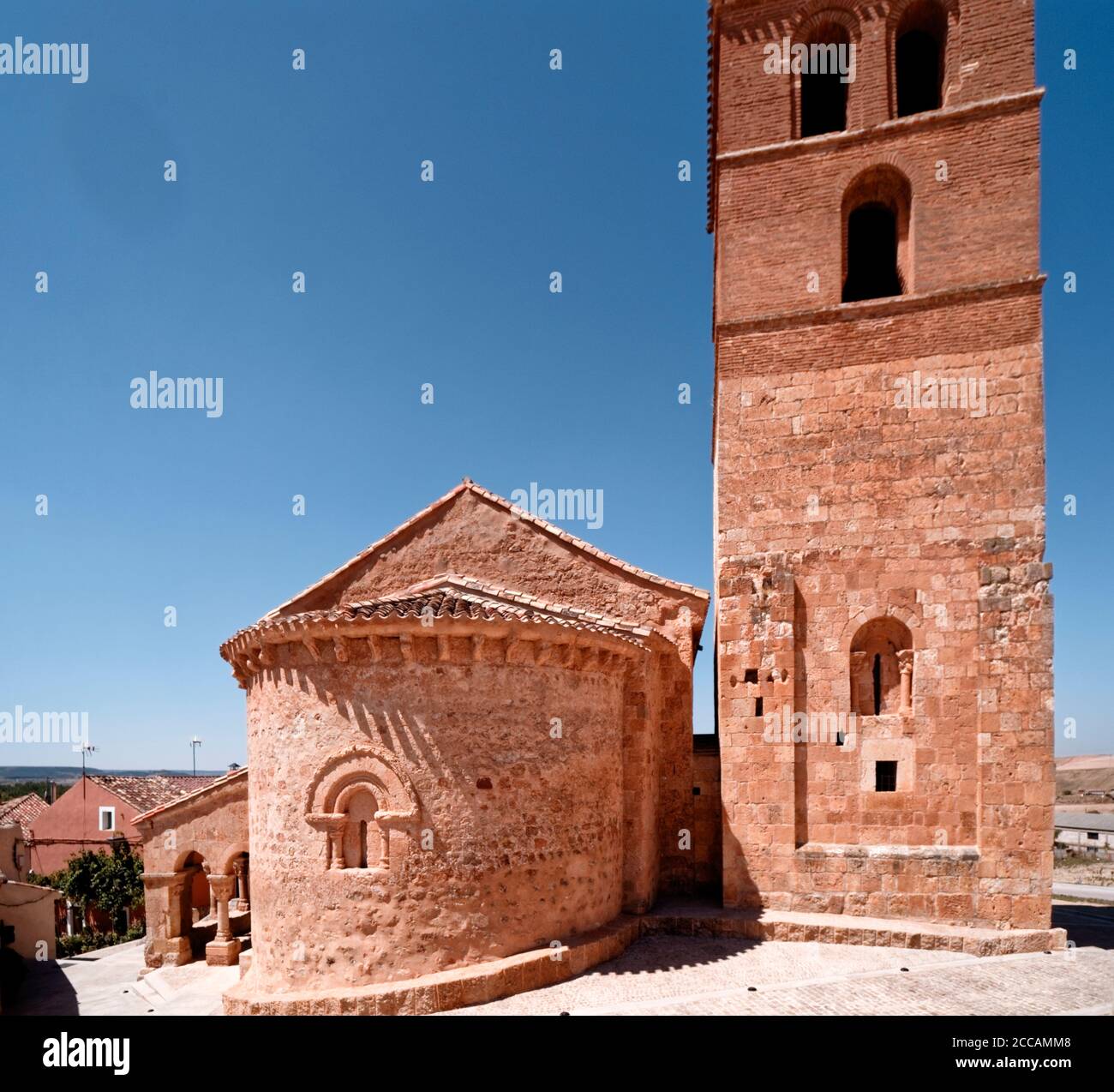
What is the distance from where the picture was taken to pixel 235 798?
14.3 meters

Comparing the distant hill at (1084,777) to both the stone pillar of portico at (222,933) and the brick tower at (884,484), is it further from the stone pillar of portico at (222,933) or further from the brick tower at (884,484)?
the stone pillar of portico at (222,933)

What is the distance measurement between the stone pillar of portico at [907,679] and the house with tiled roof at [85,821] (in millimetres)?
27257

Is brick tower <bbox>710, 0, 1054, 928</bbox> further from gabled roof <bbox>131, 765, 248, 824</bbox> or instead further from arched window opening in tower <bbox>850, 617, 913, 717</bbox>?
gabled roof <bbox>131, 765, 248, 824</bbox>

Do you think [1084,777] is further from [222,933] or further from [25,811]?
[25,811]

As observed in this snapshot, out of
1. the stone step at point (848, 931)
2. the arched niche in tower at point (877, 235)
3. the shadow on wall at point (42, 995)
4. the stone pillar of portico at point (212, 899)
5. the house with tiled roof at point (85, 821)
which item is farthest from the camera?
the house with tiled roof at point (85, 821)

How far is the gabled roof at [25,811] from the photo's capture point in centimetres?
2794

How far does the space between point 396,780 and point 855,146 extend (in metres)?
12.9

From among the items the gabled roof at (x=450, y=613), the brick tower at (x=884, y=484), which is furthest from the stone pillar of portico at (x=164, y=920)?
the brick tower at (x=884, y=484)

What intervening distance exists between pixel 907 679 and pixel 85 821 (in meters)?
30.6

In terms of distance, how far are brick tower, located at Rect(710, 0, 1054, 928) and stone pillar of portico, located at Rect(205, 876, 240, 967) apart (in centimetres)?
1057

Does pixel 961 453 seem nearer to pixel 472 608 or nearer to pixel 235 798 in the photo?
pixel 472 608

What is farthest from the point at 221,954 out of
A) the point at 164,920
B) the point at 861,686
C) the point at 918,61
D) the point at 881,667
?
the point at 918,61

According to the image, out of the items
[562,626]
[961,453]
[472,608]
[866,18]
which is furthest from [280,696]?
[866,18]

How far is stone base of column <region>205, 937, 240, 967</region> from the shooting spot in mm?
14016
